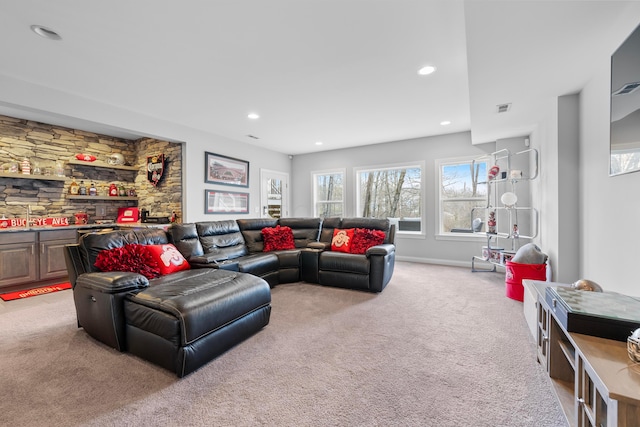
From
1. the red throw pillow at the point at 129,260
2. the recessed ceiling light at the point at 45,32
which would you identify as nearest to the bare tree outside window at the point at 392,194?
the red throw pillow at the point at 129,260

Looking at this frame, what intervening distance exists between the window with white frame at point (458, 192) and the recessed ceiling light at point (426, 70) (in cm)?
274

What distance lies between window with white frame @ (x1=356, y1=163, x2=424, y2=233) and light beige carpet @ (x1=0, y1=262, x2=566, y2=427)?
296 cm

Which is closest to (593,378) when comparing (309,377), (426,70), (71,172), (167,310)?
(309,377)

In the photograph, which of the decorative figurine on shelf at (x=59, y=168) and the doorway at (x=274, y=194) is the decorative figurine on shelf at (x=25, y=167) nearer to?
the decorative figurine on shelf at (x=59, y=168)

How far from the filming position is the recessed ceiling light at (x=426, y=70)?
2.70m

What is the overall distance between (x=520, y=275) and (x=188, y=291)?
3.53 metres

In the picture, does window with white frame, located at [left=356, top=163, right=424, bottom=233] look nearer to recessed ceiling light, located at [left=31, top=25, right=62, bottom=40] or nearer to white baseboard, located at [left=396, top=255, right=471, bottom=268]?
white baseboard, located at [left=396, top=255, right=471, bottom=268]

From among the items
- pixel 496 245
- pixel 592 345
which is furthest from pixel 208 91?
pixel 496 245

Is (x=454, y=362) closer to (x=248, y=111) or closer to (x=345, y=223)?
(x=345, y=223)

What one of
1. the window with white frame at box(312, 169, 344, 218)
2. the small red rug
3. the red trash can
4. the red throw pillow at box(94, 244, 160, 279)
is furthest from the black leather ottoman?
the window with white frame at box(312, 169, 344, 218)

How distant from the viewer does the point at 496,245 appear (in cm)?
477

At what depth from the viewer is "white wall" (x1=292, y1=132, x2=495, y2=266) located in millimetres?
5023

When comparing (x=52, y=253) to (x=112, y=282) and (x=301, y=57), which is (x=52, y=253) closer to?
(x=112, y=282)

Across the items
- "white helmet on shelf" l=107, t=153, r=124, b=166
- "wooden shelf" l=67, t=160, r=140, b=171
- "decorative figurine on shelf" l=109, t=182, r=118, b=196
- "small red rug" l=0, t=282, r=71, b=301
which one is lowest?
"small red rug" l=0, t=282, r=71, b=301
